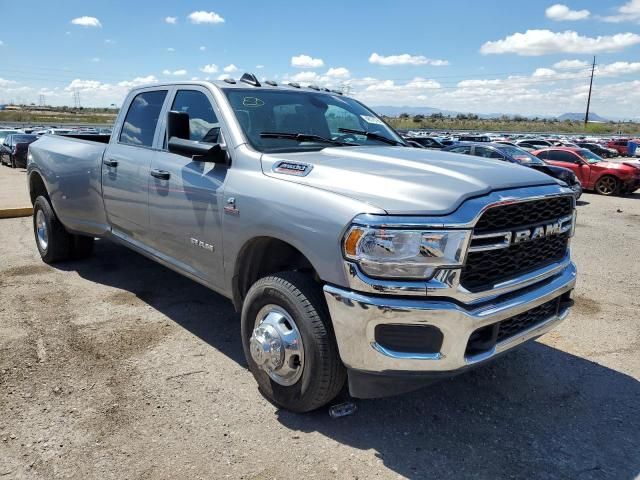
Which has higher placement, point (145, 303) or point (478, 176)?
point (478, 176)

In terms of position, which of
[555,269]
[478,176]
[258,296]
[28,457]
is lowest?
[28,457]

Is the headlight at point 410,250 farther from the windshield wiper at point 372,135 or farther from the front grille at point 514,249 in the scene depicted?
the windshield wiper at point 372,135

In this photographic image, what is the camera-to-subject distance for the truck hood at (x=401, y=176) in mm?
2512

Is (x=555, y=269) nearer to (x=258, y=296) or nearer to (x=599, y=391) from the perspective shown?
(x=599, y=391)

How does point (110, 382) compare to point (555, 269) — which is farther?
point (110, 382)

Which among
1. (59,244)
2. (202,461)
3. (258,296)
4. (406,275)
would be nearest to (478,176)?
(406,275)

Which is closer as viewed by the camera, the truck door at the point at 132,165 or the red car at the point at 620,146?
the truck door at the point at 132,165

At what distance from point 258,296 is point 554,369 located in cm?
226

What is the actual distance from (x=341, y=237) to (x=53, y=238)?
15.5 ft

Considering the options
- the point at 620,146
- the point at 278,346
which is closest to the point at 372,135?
the point at 278,346

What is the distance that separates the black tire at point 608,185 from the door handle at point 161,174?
16.6m

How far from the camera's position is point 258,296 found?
3084mm

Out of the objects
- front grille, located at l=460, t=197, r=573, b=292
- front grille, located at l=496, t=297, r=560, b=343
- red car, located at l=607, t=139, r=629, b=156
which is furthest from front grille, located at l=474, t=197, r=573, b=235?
red car, located at l=607, t=139, r=629, b=156

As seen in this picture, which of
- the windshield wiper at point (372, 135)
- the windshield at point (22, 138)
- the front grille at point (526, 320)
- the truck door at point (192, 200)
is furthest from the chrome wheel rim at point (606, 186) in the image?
the windshield at point (22, 138)
